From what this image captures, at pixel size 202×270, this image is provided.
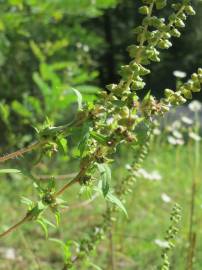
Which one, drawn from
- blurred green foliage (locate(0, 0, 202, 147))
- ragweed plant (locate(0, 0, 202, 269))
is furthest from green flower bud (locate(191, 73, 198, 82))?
blurred green foliage (locate(0, 0, 202, 147))

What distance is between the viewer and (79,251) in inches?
71.6

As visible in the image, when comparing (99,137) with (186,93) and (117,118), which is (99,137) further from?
(186,93)

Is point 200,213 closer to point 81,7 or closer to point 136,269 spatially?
point 136,269

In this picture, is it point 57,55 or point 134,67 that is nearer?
Answer: point 134,67

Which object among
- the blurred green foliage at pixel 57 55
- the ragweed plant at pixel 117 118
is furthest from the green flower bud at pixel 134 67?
the blurred green foliage at pixel 57 55

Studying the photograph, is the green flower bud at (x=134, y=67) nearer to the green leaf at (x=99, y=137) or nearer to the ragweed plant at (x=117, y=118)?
the ragweed plant at (x=117, y=118)

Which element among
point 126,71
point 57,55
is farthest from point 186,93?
point 57,55

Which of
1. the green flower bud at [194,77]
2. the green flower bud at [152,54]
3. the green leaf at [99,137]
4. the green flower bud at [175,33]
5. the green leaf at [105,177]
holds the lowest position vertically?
the green leaf at [105,177]

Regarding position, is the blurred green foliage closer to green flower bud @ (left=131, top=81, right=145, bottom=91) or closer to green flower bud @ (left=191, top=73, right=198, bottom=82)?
green flower bud @ (left=131, top=81, right=145, bottom=91)

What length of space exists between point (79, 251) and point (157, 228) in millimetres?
3078

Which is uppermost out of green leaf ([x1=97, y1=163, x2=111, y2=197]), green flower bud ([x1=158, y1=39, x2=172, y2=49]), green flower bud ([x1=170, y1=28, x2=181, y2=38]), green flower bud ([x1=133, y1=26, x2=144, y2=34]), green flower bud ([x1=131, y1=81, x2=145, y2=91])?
green flower bud ([x1=133, y1=26, x2=144, y2=34])

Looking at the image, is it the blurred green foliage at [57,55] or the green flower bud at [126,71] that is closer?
the green flower bud at [126,71]

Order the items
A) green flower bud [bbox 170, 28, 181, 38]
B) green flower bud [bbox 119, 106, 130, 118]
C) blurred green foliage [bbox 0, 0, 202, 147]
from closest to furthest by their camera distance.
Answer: green flower bud [bbox 119, 106, 130, 118] < green flower bud [bbox 170, 28, 181, 38] < blurred green foliage [bbox 0, 0, 202, 147]

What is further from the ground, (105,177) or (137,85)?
(137,85)
